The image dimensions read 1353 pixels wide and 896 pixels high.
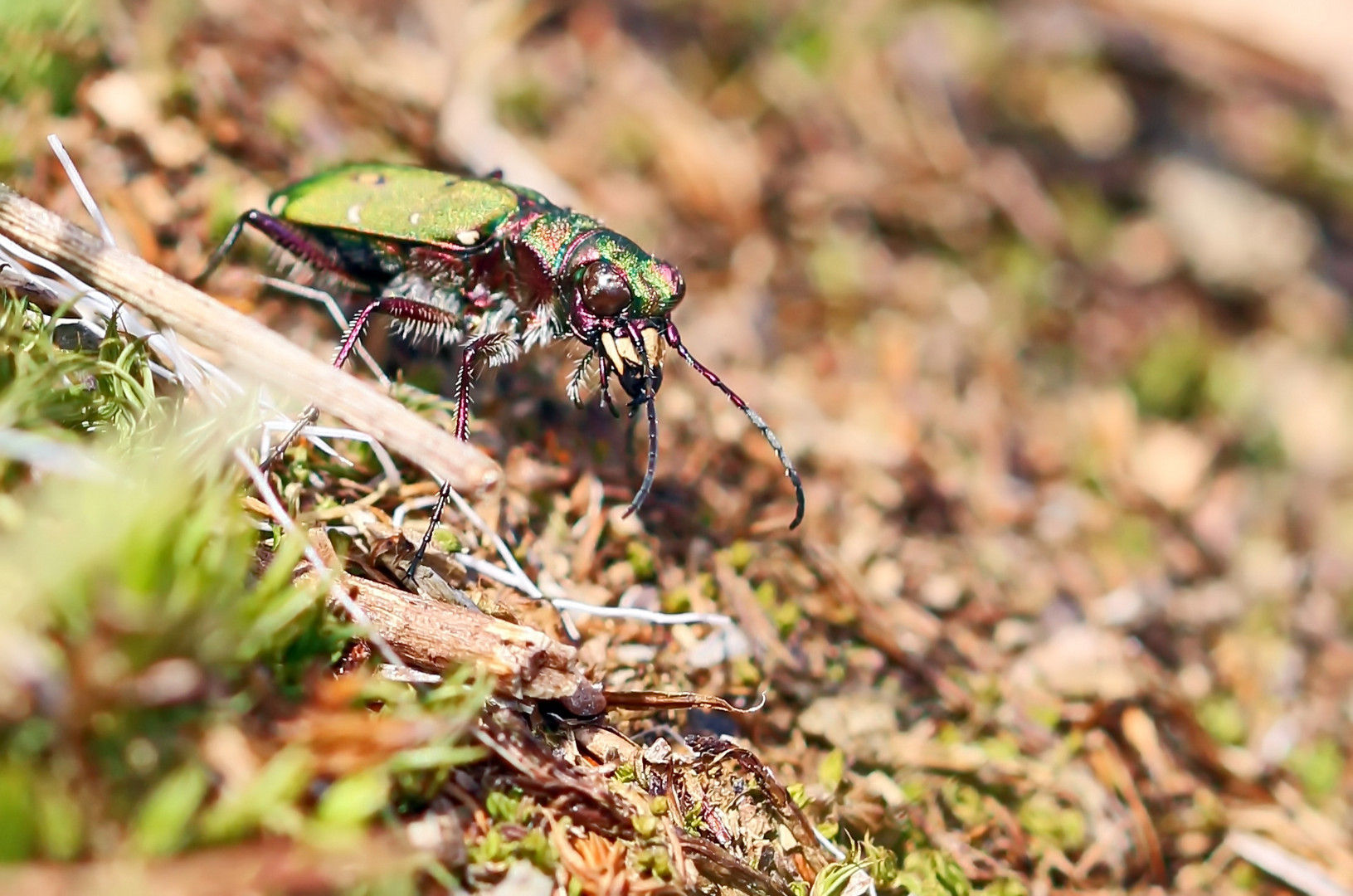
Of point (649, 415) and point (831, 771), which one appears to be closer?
point (831, 771)

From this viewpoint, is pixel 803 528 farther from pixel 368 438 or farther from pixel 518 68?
pixel 518 68

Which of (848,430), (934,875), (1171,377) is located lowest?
(934,875)

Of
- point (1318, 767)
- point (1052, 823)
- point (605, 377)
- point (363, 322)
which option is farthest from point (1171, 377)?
point (363, 322)

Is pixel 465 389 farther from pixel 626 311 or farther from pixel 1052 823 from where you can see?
pixel 1052 823

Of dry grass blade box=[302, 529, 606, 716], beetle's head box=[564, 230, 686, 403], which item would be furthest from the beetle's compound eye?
dry grass blade box=[302, 529, 606, 716]

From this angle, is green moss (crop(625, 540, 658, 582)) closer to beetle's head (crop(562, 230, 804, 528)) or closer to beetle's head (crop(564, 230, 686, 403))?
beetle's head (crop(562, 230, 804, 528))

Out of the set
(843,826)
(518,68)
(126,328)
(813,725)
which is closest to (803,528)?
(813,725)
